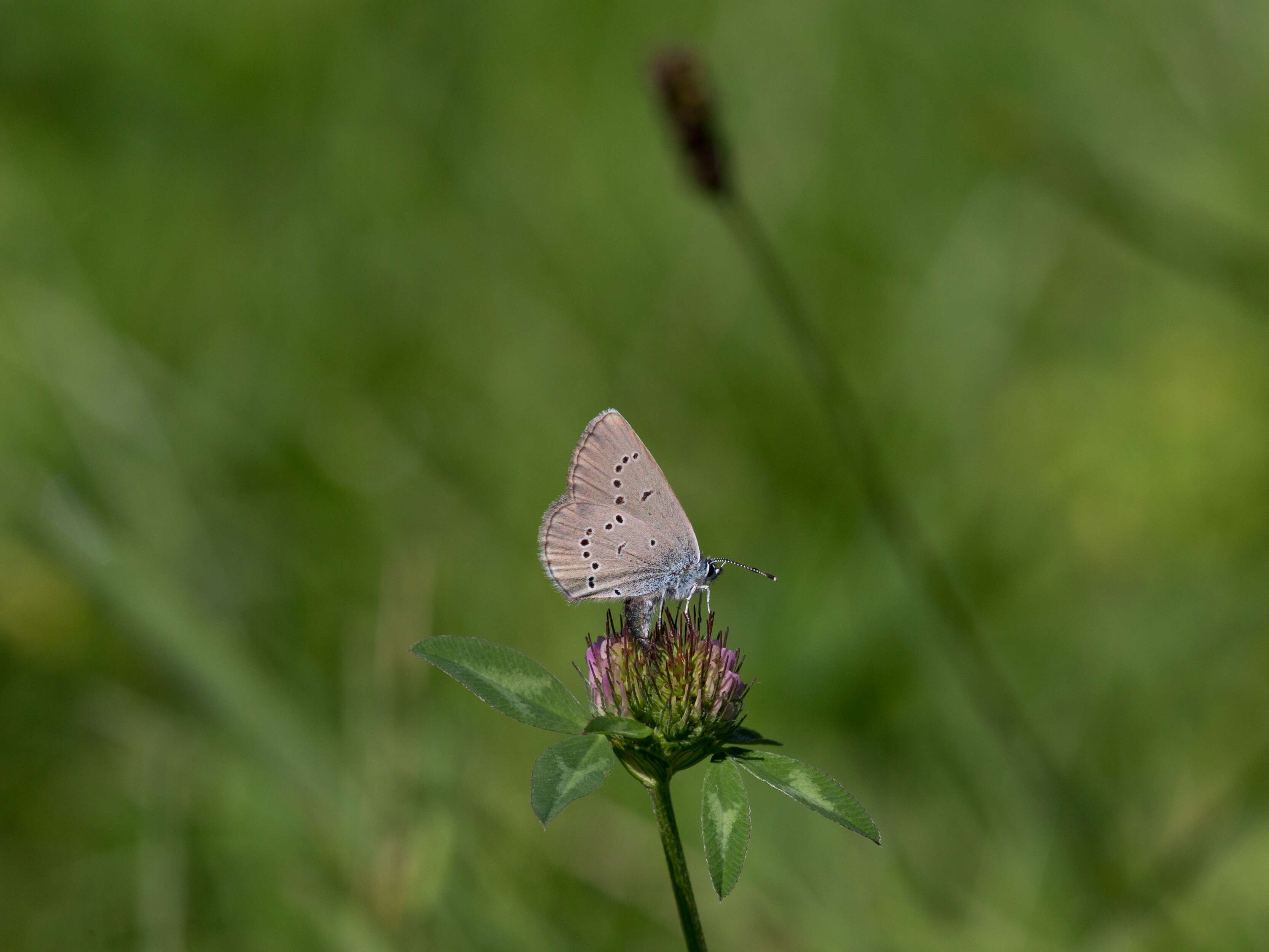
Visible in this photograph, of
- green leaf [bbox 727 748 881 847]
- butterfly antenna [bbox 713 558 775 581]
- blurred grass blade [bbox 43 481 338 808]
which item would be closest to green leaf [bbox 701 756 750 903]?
green leaf [bbox 727 748 881 847]

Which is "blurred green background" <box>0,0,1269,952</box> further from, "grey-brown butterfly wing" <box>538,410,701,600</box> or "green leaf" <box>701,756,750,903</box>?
"green leaf" <box>701,756,750,903</box>

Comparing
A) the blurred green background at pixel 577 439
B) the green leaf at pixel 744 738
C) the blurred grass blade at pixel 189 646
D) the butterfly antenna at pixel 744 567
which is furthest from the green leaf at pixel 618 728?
the blurred grass blade at pixel 189 646

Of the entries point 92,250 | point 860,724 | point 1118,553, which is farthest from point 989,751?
point 92,250

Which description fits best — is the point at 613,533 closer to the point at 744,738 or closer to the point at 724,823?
the point at 744,738

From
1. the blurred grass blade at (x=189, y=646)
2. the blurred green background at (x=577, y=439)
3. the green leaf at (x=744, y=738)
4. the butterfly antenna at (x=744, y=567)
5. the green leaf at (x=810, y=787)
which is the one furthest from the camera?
the blurred green background at (x=577, y=439)

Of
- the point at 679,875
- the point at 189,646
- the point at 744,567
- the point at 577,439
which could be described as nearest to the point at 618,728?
the point at 679,875

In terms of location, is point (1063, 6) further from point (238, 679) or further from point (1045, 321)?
point (238, 679)

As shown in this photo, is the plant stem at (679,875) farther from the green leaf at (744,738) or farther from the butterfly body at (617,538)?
the butterfly body at (617,538)
